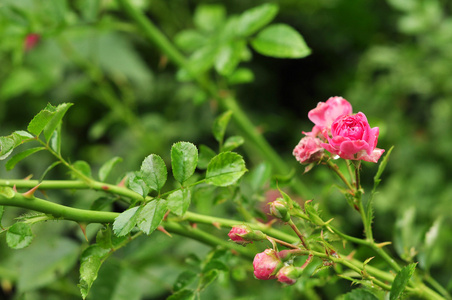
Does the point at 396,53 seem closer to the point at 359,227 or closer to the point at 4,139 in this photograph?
the point at 359,227

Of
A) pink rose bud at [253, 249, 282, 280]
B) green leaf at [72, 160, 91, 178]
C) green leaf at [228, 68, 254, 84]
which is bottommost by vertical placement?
green leaf at [228, 68, 254, 84]

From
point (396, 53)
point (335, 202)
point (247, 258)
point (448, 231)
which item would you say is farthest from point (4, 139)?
point (396, 53)

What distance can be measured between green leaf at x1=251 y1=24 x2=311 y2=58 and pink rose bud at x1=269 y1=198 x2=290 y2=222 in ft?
1.52

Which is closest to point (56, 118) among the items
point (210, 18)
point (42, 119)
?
point (42, 119)

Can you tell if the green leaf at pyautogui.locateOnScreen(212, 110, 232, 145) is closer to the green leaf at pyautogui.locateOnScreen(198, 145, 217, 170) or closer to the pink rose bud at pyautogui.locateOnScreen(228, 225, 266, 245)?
the green leaf at pyautogui.locateOnScreen(198, 145, 217, 170)

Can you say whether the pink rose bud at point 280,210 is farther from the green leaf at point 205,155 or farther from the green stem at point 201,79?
the green stem at point 201,79

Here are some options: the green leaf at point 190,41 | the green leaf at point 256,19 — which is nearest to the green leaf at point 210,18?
the green leaf at point 190,41

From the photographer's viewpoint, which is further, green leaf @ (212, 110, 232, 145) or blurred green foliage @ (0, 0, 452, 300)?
blurred green foliage @ (0, 0, 452, 300)

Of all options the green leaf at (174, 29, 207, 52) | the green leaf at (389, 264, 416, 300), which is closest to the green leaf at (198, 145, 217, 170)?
the green leaf at (389, 264, 416, 300)

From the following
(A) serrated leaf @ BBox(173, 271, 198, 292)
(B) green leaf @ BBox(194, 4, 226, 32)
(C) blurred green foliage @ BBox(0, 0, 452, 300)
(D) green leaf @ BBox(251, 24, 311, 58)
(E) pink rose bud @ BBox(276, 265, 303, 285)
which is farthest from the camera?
(B) green leaf @ BBox(194, 4, 226, 32)

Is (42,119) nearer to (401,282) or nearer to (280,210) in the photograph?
(280,210)

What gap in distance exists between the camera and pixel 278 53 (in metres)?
0.99

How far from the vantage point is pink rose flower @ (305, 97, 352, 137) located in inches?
25.7

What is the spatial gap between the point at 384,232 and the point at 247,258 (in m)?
0.99
